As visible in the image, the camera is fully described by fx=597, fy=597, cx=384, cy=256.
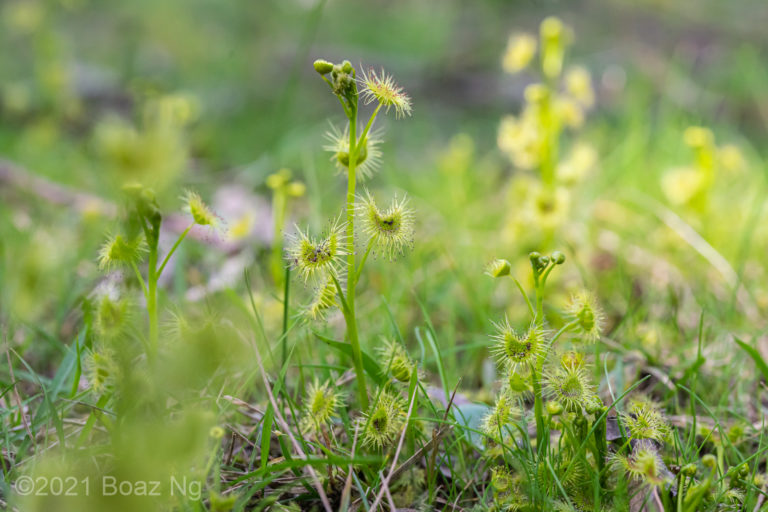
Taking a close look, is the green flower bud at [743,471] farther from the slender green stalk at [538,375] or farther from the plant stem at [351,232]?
the plant stem at [351,232]

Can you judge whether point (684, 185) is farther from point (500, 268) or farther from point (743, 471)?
point (500, 268)

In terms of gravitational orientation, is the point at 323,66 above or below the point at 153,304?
above

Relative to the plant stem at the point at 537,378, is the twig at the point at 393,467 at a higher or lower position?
lower

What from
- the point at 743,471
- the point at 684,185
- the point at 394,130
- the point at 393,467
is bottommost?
the point at 393,467

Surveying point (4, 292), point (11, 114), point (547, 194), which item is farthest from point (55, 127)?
point (547, 194)

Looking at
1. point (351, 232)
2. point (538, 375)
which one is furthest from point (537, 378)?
point (351, 232)

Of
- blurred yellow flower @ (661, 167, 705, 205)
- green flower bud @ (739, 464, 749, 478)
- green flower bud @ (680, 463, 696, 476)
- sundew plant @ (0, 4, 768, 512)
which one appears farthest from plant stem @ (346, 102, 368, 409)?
blurred yellow flower @ (661, 167, 705, 205)

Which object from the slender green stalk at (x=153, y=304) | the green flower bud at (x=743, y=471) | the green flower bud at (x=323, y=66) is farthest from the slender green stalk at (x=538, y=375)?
the slender green stalk at (x=153, y=304)

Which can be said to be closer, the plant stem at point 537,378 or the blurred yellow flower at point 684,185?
the plant stem at point 537,378

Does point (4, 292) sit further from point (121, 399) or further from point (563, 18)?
A: point (563, 18)
